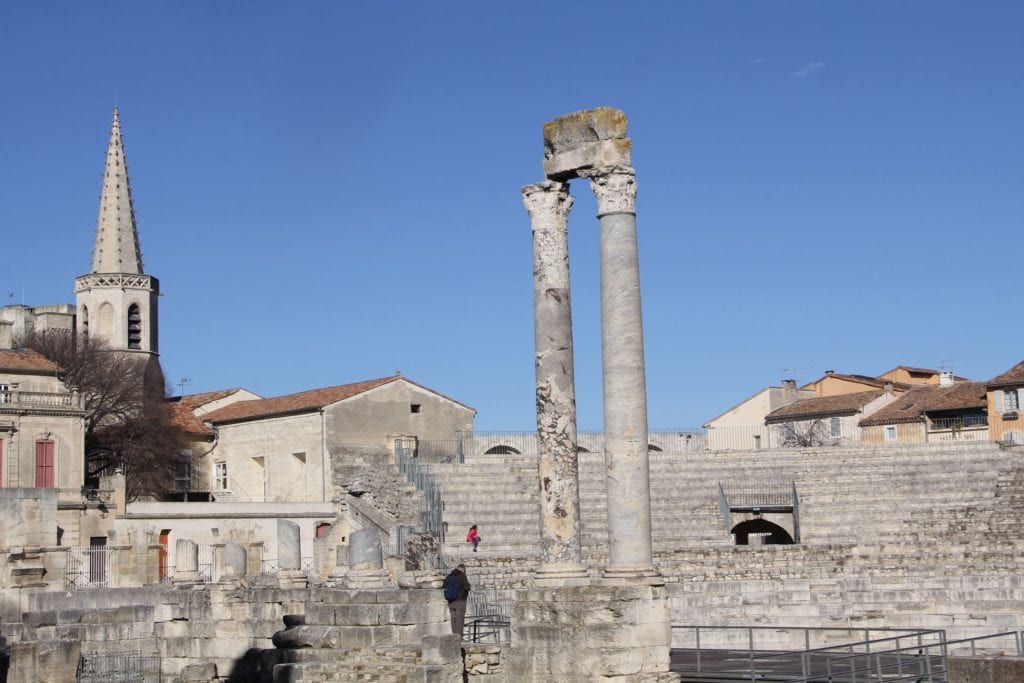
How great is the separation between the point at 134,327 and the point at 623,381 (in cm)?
5092

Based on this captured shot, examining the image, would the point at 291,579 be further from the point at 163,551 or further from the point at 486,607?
the point at 163,551

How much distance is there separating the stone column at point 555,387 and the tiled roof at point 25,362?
3420 centimetres

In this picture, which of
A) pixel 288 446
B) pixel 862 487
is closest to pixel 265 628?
pixel 862 487

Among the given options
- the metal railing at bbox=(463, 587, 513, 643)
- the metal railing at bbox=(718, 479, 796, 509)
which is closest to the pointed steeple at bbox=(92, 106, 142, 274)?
the metal railing at bbox=(718, 479, 796, 509)

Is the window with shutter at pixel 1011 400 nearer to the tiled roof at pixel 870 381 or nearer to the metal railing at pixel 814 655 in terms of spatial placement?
the tiled roof at pixel 870 381

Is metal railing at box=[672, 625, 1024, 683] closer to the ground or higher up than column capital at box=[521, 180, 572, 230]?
closer to the ground

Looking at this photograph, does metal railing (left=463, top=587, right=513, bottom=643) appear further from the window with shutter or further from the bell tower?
the bell tower

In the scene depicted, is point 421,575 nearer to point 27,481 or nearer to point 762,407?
point 27,481

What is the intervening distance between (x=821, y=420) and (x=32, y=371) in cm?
2883

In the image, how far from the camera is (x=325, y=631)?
64.0 ft

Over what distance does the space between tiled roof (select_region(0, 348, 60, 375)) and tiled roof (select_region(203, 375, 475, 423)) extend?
6055 mm

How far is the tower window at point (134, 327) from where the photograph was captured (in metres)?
64.8

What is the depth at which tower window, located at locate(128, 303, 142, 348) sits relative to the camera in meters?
64.8

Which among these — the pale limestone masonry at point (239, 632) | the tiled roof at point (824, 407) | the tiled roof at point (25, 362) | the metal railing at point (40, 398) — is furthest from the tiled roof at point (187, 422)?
the pale limestone masonry at point (239, 632)
